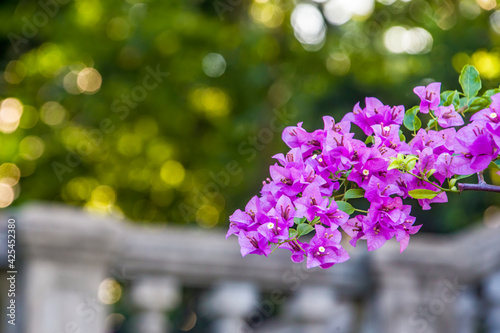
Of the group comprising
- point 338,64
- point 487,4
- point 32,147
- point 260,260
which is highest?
point 487,4

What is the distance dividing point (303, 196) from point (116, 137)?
6.95m

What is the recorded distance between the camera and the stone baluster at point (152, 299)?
10.6 ft

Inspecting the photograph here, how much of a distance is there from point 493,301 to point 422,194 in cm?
247

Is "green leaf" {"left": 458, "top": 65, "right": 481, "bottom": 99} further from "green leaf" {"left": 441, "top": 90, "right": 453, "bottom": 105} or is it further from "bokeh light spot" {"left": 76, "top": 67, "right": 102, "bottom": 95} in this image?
"bokeh light spot" {"left": 76, "top": 67, "right": 102, "bottom": 95}

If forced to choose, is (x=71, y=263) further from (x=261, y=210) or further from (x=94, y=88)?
Answer: (x=94, y=88)

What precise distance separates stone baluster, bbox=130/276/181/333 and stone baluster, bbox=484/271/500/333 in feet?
5.33

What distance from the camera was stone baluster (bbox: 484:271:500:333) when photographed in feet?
10.5

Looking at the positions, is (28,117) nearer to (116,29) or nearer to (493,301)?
(116,29)

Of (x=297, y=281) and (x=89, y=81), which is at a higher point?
(x=89, y=81)

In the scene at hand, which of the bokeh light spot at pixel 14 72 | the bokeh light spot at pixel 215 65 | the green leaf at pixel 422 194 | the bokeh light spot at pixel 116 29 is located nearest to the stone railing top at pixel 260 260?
the green leaf at pixel 422 194

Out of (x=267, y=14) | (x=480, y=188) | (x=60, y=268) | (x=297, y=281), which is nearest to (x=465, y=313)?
(x=297, y=281)

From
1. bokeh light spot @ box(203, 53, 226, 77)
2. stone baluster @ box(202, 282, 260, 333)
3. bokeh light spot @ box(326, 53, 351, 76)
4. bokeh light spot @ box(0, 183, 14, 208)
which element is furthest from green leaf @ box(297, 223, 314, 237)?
bokeh light spot @ box(0, 183, 14, 208)

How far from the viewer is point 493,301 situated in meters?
3.25

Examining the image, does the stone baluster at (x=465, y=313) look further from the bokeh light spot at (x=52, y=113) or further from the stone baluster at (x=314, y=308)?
the bokeh light spot at (x=52, y=113)
